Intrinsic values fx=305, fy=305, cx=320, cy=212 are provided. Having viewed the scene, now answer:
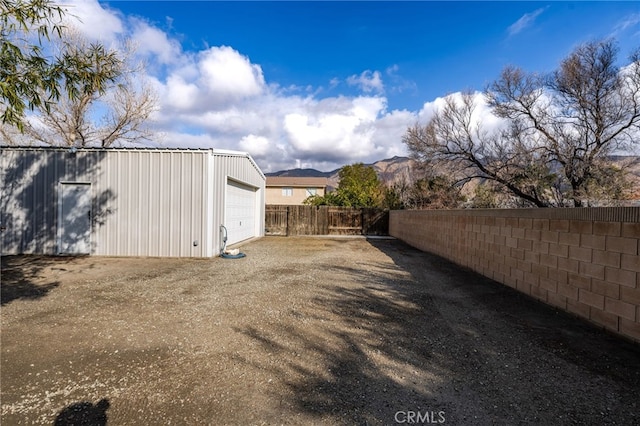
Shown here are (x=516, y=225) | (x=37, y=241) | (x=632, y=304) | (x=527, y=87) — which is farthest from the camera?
(x=527, y=87)

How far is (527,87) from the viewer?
13789mm

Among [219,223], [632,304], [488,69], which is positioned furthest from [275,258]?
[488,69]

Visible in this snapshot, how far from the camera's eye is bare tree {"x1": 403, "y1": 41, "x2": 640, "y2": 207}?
37.8ft

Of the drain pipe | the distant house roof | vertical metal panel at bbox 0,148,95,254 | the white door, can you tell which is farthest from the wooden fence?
the distant house roof

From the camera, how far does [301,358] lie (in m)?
2.90

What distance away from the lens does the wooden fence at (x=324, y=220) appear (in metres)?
17.1

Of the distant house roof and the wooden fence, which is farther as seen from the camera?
the distant house roof

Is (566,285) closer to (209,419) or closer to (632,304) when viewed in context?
(632,304)

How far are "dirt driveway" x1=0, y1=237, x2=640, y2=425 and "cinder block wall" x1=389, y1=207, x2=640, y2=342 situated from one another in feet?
0.87

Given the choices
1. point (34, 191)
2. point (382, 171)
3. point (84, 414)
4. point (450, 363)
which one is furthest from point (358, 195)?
point (382, 171)

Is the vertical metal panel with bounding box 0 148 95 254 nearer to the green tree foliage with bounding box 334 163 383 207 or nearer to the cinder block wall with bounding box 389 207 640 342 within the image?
the cinder block wall with bounding box 389 207 640 342

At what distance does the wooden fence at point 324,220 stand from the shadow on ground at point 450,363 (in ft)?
41.0

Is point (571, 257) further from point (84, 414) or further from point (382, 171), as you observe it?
point (382, 171)

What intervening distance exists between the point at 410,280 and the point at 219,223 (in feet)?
19.2
